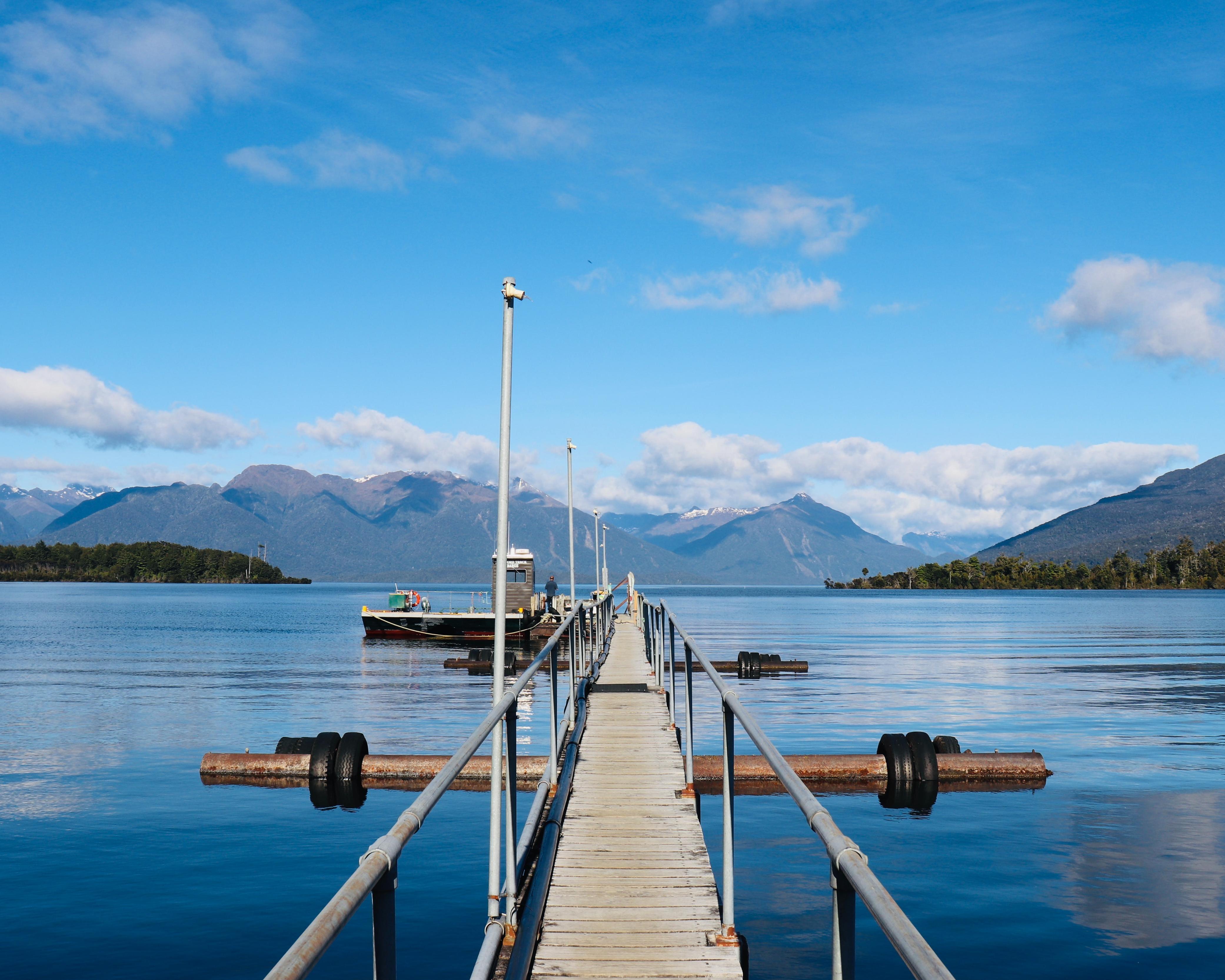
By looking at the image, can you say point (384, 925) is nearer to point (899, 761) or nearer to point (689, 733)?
point (689, 733)

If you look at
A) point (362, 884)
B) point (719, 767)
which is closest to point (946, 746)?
point (719, 767)

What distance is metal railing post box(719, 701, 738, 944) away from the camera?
7.68 meters

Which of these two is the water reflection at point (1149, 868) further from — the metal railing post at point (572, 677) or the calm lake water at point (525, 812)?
the metal railing post at point (572, 677)

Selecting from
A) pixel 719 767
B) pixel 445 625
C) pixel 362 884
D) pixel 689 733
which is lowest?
pixel 719 767

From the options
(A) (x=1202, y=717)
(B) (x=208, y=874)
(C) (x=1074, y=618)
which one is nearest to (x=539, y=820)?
(B) (x=208, y=874)

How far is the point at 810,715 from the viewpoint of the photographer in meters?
30.0

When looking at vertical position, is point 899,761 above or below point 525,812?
above

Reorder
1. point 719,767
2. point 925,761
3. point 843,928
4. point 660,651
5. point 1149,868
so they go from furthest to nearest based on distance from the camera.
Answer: point 660,651
point 925,761
point 719,767
point 1149,868
point 843,928

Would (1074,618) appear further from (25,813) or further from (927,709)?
(25,813)

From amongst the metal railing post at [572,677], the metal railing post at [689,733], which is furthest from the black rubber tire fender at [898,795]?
the metal railing post at [572,677]

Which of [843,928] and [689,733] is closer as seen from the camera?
[843,928]

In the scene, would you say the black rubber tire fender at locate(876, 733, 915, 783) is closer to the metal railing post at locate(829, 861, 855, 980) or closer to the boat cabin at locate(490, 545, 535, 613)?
the metal railing post at locate(829, 861, 855, 980)

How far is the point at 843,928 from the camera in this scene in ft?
13.9

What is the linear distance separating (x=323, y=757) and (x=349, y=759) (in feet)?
2.18
